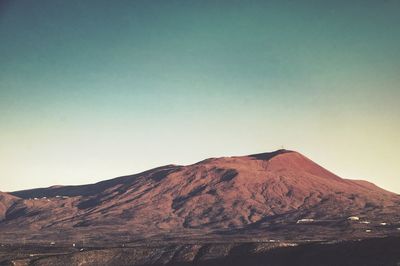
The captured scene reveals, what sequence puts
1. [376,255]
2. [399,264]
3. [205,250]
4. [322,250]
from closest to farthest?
[399,264], [376,255], [322,250], [205,250]

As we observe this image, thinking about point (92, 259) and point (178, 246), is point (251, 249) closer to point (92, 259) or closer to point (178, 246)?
point (178, 246)

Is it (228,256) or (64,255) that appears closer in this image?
(228,256)

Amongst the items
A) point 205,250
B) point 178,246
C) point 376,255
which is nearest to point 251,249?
point 205,250

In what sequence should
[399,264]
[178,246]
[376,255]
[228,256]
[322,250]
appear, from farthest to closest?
[178,246]
[228,256]
[322,250]
[376,255]
[399,264]

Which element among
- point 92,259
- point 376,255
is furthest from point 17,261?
point 376,255

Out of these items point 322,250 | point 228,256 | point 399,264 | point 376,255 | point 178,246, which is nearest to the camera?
point 399,264

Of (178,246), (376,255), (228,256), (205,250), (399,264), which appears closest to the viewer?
(399,264)

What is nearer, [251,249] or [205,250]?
[251,249]

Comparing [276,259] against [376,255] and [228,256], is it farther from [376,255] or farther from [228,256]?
[376,255]
